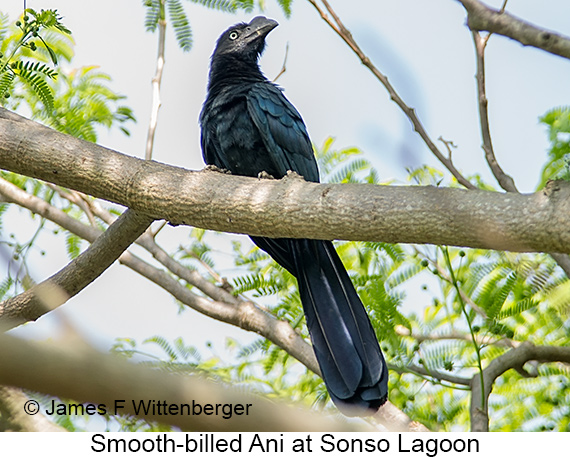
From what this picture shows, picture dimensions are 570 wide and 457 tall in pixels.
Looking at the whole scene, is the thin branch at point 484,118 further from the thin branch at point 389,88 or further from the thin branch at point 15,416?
the thin branch at point 15,416

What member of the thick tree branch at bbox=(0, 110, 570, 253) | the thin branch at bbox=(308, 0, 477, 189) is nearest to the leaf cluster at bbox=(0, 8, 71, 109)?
the thick tree branch at bbox=(0, 110, 570, 253)

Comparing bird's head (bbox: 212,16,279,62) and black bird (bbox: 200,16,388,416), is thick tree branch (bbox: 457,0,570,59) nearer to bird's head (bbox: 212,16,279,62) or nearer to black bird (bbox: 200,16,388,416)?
black bird (bbox: 200,16,388,416)

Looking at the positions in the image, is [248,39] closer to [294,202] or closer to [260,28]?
[260,28]

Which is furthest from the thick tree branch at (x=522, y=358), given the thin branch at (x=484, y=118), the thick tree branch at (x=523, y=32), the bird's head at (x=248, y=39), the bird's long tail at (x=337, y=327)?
the bird's head at (x=248, y=39)

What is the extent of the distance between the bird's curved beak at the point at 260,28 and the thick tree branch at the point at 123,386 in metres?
4.99

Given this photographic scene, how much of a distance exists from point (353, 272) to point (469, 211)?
8.22ft

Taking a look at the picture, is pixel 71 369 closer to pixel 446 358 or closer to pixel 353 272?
pixel 446 358

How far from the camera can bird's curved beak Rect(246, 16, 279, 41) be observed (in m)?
5.64

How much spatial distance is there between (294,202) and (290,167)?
6.14 ft

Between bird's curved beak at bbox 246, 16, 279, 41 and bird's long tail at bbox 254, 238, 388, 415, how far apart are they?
79.7 inches

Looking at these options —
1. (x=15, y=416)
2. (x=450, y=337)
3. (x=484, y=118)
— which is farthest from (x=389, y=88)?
(x=15, y=416)

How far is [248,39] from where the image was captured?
5.65 m

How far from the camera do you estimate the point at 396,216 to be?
2.54 m
